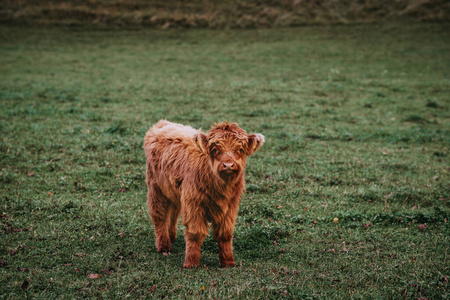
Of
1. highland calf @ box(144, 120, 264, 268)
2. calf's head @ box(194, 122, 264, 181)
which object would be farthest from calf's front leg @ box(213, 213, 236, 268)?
calf's head @ box(194, 122, 264, 181)

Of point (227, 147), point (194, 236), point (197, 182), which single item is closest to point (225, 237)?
point (194, 236)

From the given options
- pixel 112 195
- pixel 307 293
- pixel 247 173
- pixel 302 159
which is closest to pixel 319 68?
pixel 302 159

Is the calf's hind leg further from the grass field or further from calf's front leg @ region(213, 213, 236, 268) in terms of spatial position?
calf's front leg @ region(213, 213, 236, 268)

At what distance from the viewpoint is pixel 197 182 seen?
5941 millimetres

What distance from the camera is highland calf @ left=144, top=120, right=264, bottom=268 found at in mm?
5504

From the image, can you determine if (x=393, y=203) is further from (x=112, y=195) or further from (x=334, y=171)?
(x=112, y=195)

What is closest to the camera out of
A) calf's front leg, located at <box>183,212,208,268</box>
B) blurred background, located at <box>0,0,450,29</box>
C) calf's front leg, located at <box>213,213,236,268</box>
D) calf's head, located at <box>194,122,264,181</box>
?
calf's head, located at <box>194,122,264,181</box>

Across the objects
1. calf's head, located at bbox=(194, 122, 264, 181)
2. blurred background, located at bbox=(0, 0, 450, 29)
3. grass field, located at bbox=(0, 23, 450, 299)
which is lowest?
grass field, located at bbox=(0, 23, 450, 299)

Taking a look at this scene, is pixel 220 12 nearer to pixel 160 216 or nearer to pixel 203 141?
pixel 160 216

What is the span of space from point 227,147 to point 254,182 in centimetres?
466

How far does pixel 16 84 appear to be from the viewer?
72.5 ft

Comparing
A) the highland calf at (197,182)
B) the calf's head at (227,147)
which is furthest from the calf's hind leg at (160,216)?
the calf's head at (227,147)

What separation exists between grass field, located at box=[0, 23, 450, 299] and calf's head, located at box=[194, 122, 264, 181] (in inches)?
64.6

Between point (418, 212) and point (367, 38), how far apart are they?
3194 cm
